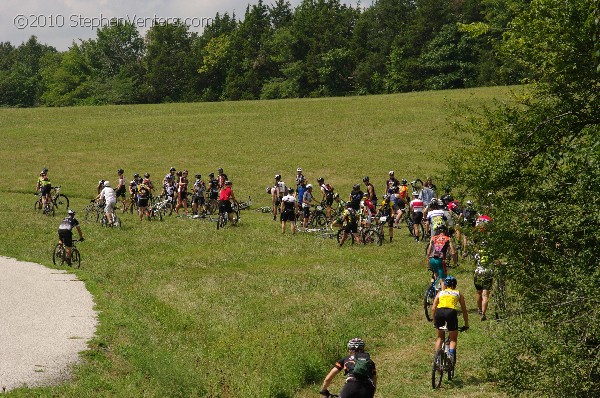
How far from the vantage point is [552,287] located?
14.5m

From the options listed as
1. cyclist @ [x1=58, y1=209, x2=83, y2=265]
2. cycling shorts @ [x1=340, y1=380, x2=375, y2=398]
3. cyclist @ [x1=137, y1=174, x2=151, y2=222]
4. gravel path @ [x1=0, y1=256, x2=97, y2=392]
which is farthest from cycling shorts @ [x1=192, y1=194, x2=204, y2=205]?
cycling shorts @ [x1=340, y1=380, x2=375, y2=398]

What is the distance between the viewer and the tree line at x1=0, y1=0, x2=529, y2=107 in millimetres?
95812

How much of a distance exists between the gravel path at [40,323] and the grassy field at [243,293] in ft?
1.45

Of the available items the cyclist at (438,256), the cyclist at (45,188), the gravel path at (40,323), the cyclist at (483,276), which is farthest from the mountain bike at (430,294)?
the cyclist at (45,188)

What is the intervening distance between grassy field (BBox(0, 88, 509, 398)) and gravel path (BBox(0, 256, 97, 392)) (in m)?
0.44

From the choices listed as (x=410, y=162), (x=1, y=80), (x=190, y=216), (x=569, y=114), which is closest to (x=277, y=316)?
(x=569, y=114)

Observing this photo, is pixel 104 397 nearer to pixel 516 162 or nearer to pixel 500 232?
pixel 500 232

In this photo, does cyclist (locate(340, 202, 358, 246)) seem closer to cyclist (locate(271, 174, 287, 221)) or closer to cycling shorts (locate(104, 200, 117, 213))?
cyclist (locate(271, 174, 287, 221))

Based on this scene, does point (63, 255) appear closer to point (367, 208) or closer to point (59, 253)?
point (59, 253)

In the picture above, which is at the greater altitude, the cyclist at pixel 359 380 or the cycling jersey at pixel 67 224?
the cycling jersey at pixel 67 224

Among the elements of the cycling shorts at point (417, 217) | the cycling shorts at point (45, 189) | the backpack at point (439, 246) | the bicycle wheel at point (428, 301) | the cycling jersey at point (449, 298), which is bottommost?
the bicycle wheel at point (428, 301)

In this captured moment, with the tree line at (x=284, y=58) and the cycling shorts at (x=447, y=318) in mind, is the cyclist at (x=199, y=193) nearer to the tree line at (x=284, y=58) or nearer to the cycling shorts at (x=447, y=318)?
the cycling shorts at (x=447, y=318)

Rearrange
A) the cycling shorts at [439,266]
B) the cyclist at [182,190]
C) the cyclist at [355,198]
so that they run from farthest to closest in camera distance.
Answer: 1. the cyclist at [182,190]
2. the cyclist at [355,198]
3. the cycling shorts at [439,266]

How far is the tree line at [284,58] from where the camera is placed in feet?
314
